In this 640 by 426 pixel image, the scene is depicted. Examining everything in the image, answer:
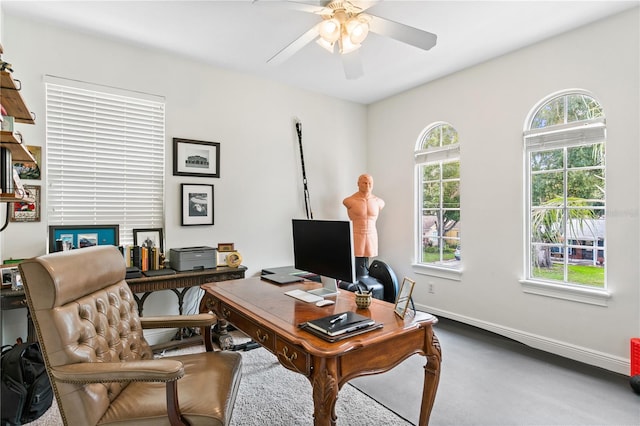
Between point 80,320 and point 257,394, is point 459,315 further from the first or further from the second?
point 80,320

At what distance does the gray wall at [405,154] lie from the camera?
2619 millimetres

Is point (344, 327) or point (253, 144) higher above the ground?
point (253, 144)

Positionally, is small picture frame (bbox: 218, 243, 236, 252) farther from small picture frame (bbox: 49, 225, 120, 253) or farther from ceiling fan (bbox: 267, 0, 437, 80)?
ceiling fan (bbox: 267, 0, 437, 80)

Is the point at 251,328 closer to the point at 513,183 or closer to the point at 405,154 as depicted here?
the point at 513,183

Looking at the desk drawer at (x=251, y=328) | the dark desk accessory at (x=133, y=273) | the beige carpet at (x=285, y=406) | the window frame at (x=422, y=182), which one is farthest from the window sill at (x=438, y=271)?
the dark desk accessory at (x=133, y=273)

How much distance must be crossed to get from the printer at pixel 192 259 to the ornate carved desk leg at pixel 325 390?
6.88ft

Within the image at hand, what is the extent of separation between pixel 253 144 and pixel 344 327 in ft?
9.31

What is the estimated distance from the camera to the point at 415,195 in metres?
4.27

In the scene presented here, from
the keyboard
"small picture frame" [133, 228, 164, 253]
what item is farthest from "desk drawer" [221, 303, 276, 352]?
"small picture frame" [133, 228, 164, 253]

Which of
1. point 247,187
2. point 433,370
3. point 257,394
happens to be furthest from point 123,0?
point 433,370

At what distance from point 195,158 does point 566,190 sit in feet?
11.5

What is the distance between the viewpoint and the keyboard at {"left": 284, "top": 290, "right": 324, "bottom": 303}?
6.28ft

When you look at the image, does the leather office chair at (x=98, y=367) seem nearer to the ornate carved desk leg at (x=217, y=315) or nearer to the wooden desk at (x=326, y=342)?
the wooden desk at (x=326, y=342)

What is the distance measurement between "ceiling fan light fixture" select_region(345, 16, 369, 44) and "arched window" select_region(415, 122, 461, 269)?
6.85ft
